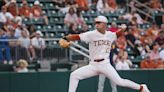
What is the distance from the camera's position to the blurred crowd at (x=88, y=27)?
1866cm

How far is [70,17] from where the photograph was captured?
70.9 ft

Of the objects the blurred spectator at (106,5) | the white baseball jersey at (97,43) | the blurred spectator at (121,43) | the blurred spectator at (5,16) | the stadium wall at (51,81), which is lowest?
the stadium wall at (51,81)

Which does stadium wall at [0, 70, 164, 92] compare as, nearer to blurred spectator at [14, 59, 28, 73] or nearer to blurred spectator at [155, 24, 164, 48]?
blurred spectator at [14, 59, 28, 73]

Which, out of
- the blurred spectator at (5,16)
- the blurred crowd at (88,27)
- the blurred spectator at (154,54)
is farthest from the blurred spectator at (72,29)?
the blurred spectator at (154,54)

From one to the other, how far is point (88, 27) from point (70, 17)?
2.26 ft

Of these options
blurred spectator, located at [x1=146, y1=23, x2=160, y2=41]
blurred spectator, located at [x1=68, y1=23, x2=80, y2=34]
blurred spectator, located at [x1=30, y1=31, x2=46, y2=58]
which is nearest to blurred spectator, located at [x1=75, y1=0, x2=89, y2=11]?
blurred spectator, located at [x1=68, y1=23, x2=80, y2=34]

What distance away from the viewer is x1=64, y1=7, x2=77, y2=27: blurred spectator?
21.4 meters

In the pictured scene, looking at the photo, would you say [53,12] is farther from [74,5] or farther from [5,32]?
[5,32]

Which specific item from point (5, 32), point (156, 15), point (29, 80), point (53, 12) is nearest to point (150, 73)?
point (29, 80)

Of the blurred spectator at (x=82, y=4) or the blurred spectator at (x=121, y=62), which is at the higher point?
the blurred spectator at (x=82, y=4)

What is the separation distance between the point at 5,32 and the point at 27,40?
2.66 feet

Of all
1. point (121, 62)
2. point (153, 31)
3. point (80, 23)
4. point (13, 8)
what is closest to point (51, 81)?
point (121, 62)

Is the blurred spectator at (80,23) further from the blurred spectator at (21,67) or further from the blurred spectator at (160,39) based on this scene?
the blurred spectator at (21,67)

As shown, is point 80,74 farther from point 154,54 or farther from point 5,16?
point 5,16
